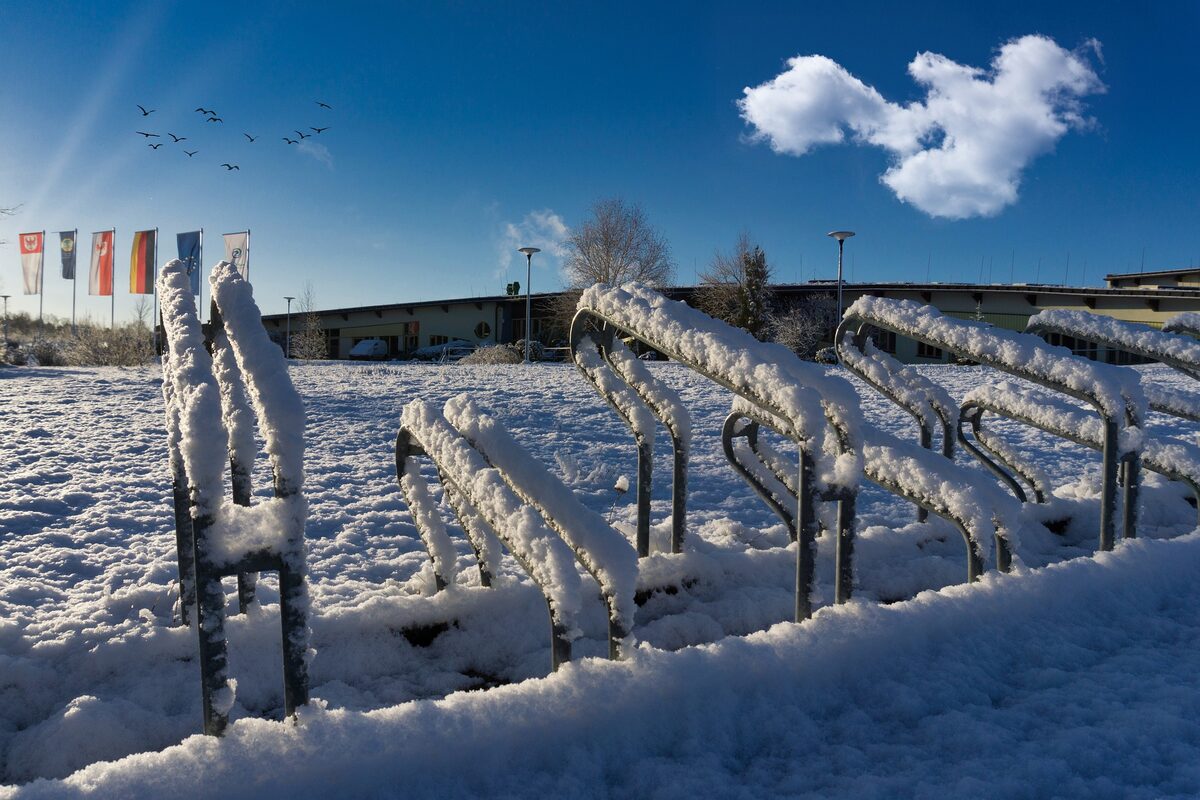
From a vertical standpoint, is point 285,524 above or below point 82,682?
above

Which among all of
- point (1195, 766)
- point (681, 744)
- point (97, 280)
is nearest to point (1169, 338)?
point (1195, 766)

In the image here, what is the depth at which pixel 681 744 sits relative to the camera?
1.30 metres

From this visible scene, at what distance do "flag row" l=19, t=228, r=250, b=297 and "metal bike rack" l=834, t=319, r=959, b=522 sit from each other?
26.7m

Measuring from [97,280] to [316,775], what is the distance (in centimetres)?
3583

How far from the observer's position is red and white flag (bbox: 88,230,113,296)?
29.5m

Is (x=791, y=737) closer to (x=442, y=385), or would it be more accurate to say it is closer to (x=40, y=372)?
(x=442, y=385)

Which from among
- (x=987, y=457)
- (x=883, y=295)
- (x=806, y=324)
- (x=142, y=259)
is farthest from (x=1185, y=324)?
(x=142, y=259)

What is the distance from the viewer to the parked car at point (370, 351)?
40844 millimetres

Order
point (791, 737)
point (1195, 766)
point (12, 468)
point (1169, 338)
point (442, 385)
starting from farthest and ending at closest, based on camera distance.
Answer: point (442, 385) < point (12, 468) < point (1169, 338) < point (791, 737) < point (1195, 766)

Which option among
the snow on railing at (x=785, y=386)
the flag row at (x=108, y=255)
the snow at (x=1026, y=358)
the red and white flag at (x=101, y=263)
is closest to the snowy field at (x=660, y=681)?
the snow on railing at (x=785, y=386)

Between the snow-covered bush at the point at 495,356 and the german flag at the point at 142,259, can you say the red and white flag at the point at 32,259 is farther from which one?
the snow-covered bush at the point at 495,356

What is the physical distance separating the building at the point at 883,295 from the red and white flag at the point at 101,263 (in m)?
9.71

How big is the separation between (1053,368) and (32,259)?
1594 inches

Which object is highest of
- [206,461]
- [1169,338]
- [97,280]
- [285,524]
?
[97,280]
